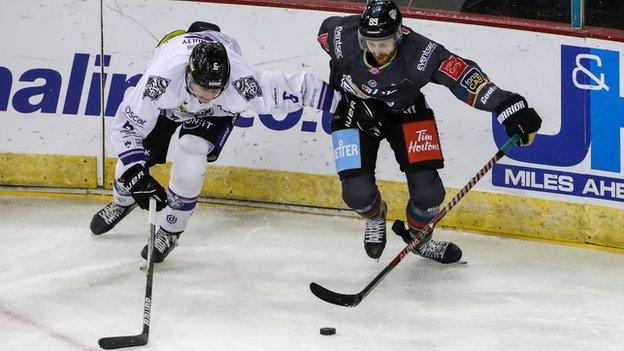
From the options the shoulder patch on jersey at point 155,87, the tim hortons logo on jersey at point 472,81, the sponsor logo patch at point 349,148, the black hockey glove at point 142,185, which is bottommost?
the black hockey glove at point 142,185

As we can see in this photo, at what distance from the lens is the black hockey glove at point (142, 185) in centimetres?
443

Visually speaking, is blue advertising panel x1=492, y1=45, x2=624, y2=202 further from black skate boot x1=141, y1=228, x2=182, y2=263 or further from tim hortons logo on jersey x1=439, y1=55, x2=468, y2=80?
black skate boot x1=141, y1=228, x2=182, y2=263

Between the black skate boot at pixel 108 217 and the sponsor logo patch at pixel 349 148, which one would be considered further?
the black skate boot at pixel 108 217

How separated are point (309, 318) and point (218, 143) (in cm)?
80

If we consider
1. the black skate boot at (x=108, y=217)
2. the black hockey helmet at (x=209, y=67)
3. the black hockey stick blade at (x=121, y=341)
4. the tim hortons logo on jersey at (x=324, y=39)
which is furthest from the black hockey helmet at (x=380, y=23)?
the black skate boot at (x=108, y=217)

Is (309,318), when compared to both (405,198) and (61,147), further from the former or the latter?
(61,147)

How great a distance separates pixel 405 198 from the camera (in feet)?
17.9

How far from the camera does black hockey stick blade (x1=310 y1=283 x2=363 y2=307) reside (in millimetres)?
4441

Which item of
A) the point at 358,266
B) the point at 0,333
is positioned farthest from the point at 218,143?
the point at 0,333

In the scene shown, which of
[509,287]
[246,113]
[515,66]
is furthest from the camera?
[246,113]

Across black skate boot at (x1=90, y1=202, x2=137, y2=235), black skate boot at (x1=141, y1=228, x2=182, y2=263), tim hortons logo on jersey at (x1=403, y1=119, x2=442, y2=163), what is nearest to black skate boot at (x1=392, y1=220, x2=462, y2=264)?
tim hortons logo on jersey at (x1=403, y1=119, x2=442, y2=163)

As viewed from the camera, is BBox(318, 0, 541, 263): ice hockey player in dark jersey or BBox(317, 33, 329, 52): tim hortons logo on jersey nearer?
BBox(318, 0, 541, 263): ice hockey player in dark jersey

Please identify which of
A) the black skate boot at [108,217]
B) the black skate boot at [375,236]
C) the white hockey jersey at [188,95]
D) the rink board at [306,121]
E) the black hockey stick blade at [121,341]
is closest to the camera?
the black hockey stick blade at [121,341]

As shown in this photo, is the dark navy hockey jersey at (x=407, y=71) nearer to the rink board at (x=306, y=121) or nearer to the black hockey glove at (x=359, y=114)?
the black hockey glove at (x=359, y=114)
